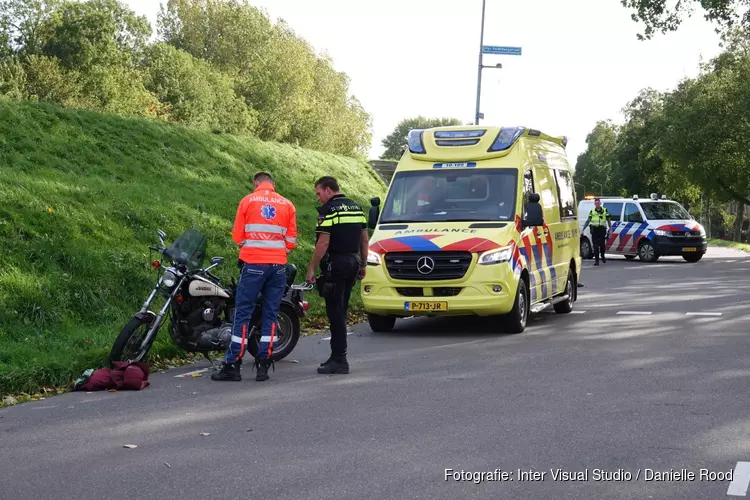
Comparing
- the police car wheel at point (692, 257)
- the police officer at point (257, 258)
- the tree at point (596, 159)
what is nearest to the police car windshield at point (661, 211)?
the police car wheel at point (692, 257)

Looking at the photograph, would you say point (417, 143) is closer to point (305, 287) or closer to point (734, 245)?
point (305, 287)

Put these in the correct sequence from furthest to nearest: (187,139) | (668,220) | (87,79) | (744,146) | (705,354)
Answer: (87,79)
(744,146)
(668,220)
(187,139)
(705,354)

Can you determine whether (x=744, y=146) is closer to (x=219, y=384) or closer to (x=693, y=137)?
(x=693, y=137)

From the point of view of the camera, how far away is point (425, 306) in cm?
1229

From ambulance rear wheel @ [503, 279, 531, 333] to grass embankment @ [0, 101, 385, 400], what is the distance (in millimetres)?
2848

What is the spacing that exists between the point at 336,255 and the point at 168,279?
1.60 m

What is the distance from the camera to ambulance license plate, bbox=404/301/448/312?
40.1ft

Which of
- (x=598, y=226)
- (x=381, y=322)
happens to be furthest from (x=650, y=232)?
(x=381, y=322)

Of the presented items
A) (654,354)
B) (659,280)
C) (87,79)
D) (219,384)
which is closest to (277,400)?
(219,384)

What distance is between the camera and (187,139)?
24984 millimetres

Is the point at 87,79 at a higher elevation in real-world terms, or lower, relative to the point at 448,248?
higher

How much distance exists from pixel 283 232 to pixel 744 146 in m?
38.5

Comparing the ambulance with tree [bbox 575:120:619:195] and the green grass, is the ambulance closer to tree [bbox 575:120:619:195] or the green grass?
the green grass

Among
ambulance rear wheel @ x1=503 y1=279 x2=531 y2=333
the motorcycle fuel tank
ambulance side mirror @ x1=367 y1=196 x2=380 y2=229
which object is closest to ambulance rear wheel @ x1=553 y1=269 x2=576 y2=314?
ambulance rear wheel @ x1=503 y1=279 x2=531 y2=333
